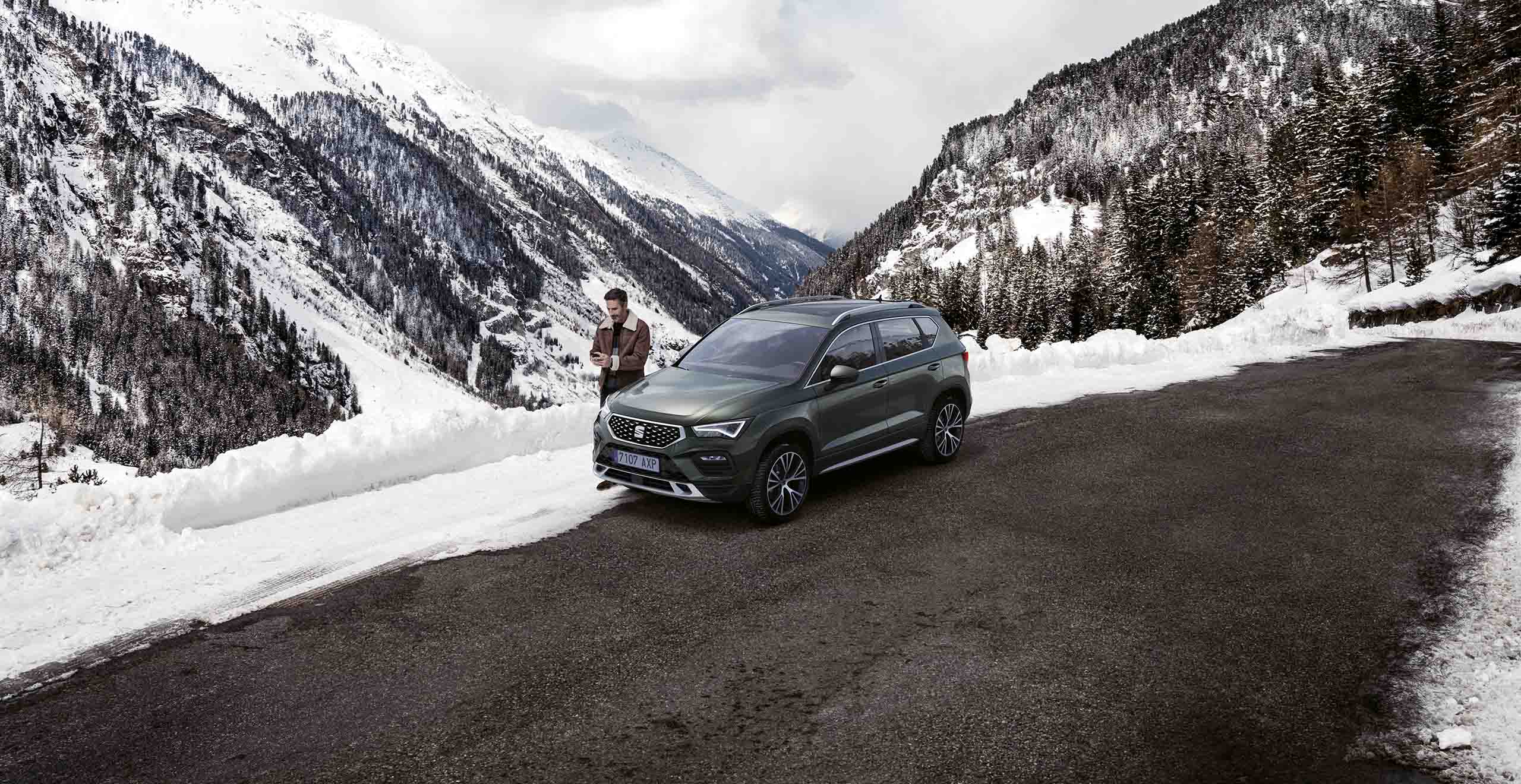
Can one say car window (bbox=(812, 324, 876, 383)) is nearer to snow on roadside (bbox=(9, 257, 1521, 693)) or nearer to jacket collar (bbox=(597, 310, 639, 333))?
snow on roadside (bbox=(9, 257, 1521, 693))

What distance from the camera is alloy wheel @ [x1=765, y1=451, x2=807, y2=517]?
7297mm

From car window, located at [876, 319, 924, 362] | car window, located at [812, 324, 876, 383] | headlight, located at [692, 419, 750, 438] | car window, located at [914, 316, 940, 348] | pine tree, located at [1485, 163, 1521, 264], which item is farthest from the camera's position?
pine tree, located at [1485, 163, 1521, 264]

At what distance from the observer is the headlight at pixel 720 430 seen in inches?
276

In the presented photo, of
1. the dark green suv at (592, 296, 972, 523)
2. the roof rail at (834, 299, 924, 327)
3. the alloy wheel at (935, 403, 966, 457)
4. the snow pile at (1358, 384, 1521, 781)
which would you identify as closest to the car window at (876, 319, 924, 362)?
the dark green suv at (592, 296, 972, 523)

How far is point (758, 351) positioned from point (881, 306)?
5.15 feet

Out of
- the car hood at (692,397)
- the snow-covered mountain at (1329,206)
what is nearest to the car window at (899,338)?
the car hood at (692,397)

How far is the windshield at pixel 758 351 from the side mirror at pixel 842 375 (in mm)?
263

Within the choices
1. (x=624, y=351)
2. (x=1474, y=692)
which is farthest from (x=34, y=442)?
(x=1474, y=692)

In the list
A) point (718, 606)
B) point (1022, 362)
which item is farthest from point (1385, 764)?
point (1022, 362)

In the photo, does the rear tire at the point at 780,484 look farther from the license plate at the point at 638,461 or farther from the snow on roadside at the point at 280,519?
the snow on roadside at the point at 280,519

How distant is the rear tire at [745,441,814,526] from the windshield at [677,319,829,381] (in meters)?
0.71

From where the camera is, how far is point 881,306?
8.99 metres

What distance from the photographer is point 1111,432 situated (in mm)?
10695

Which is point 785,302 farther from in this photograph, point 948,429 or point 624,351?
point 948,429
